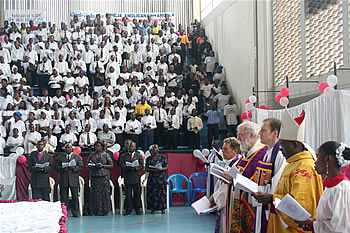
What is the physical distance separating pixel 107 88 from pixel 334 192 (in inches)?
542

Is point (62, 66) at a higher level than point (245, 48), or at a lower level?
lower

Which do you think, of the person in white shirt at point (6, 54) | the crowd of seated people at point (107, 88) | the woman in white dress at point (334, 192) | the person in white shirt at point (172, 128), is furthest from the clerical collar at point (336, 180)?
the person in white shirt at point (6, 54)

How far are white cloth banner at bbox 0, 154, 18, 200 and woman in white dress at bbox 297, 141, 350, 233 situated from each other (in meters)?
11.6

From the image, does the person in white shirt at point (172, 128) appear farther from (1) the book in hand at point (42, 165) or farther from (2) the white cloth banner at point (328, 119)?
(2) the white cloth banner at point (328, 119)

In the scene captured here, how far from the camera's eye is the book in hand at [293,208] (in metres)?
3.89

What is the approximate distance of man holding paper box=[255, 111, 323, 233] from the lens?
4.31 m

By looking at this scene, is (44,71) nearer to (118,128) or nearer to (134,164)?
(118,128)

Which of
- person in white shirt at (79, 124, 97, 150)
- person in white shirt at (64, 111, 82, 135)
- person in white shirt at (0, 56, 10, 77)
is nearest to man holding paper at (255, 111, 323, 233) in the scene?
person in white shirt at (79, 124, 97, 150)

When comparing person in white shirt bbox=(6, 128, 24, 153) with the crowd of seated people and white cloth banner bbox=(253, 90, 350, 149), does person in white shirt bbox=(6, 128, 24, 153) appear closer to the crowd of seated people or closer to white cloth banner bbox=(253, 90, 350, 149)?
the crowd of seated people

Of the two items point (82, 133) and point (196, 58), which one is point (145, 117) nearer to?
point (82, 133)

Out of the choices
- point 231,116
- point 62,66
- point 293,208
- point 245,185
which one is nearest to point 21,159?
point 62,66

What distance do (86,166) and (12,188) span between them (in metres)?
2.32

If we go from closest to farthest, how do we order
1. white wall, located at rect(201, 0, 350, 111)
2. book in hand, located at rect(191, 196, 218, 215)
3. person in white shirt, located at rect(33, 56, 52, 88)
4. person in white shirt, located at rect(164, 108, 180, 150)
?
1. book in hand, located at rect(191, 196, 218, 215)
2. white wall, located at rect(201, 0, 350, 111)
3. person in white shirt, located at rect(164, 108, 180, 150)
4. person in white shirt, located at rect(33, 56, 52, 88)

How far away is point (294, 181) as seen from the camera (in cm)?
436
